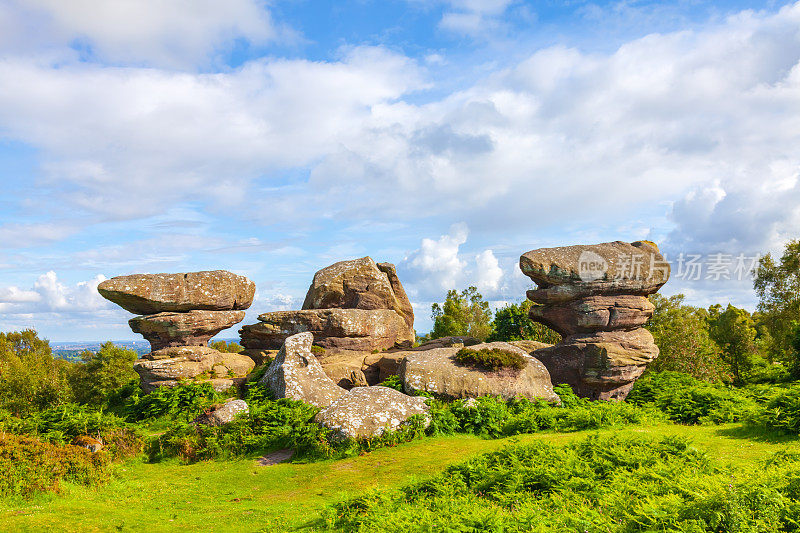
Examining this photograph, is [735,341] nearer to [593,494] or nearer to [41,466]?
[593,494]

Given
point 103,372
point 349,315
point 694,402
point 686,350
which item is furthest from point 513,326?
point 103,372

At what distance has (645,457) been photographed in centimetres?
1022

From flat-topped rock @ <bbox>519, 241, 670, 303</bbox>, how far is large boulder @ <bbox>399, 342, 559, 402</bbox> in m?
5.32

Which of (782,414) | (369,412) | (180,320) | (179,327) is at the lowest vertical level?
(369,412)

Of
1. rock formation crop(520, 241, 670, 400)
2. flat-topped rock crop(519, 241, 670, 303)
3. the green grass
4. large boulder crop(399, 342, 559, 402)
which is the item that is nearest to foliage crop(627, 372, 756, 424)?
rock formation crop(520, 241, 670, 400)

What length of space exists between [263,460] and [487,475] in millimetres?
8666

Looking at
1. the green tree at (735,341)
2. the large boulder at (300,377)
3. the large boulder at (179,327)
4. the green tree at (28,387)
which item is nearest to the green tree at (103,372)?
the green tree at (28,387)

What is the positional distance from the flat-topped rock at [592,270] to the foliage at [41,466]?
20624 mm

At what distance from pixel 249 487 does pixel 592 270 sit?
Answer: 19.2 meters

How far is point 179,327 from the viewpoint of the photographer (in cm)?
2589

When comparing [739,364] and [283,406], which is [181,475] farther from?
[739,364]

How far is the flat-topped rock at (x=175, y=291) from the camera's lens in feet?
83.3

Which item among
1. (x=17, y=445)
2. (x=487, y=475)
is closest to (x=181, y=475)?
(x=17, y=445)

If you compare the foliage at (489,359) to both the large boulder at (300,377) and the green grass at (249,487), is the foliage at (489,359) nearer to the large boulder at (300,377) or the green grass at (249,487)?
the green grass at (249,487)
